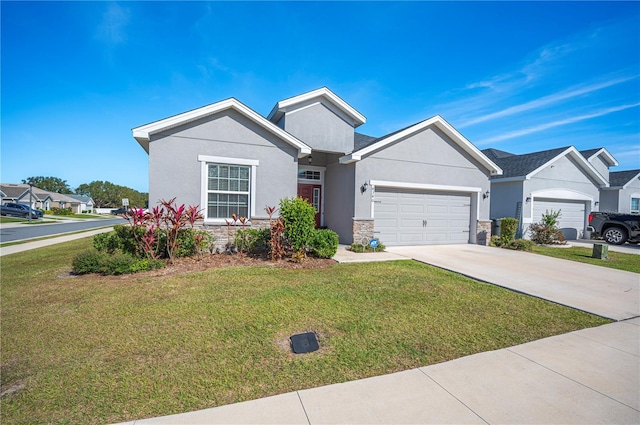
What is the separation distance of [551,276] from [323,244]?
20.1 feet

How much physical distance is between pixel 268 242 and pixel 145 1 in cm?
811

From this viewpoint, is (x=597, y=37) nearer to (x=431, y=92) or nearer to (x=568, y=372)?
(x=431, y=92)

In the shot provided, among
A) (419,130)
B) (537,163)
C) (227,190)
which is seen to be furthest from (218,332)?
(537,163)

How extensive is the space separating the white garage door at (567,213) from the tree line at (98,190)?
90391mm

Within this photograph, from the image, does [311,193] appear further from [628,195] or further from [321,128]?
[628,195]

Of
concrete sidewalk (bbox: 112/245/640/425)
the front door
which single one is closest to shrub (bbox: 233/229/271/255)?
the front door

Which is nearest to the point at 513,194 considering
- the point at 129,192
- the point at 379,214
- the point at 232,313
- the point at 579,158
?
the point at 579,158

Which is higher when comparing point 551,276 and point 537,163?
point 537,163

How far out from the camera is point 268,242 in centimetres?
878

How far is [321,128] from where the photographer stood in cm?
1229

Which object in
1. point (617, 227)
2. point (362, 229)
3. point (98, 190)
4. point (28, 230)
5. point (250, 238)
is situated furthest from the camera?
point (98, 190)

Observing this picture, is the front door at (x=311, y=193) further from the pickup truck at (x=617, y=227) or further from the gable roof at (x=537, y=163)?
the pickup truck at (x=617, y=227)

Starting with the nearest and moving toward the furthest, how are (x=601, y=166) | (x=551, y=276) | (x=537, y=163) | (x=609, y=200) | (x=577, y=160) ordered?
1. (x=551, y=276)
2. (x=537, y=163)
3. (x=577, y=160)
4. (x=609, y=200)
5. (x=601, y=166)

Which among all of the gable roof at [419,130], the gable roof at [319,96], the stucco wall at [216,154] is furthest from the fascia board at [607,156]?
the stucco wall at [216,154]
